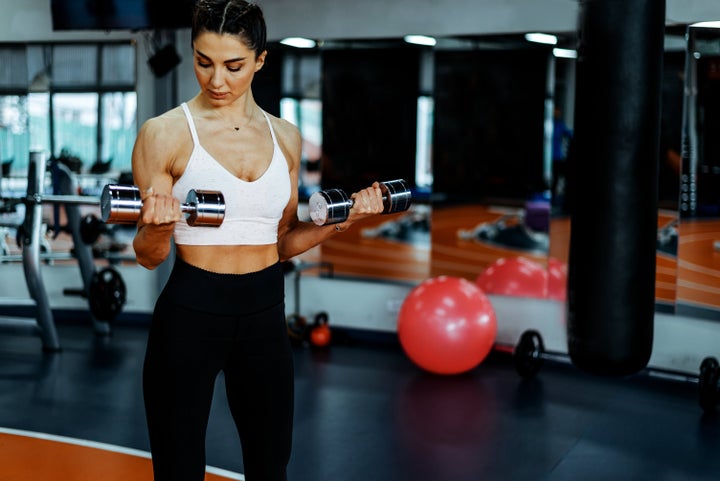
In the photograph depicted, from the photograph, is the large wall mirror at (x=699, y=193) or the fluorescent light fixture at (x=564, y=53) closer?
the large wall mirror at (x=699, y=193)

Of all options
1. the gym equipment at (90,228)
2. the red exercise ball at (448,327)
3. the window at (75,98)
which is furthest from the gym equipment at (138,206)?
the window at (75,98)

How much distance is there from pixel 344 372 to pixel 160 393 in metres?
3.19

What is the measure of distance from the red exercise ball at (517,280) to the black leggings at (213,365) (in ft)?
11.5

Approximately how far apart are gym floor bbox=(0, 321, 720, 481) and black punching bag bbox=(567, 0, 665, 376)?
2.85 ft

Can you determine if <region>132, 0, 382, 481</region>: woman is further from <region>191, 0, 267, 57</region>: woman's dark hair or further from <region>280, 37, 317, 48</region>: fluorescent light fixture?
<region>280, 37, 317, 48</region>: fluorescent light fixture

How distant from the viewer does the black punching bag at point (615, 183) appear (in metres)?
2.48

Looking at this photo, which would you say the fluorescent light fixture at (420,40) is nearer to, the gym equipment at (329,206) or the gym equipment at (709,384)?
the gym equipment at (709,384)

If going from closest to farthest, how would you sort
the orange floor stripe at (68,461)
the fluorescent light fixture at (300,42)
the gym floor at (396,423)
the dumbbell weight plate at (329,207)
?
the dumbbell weight plate at (329,207) → the orange floor stripe at (68,461) → the gym floor at (396,423) → the fluorescent light fixture at (300,42)

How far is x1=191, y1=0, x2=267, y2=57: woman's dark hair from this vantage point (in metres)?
1.68

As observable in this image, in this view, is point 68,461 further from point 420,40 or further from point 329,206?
point 420,40

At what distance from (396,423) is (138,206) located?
261cm

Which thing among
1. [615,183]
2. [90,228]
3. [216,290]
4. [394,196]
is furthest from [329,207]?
[90,228]

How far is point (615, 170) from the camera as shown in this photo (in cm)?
Result: 255

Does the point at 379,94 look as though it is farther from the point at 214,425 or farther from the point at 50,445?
the point at 50,445
